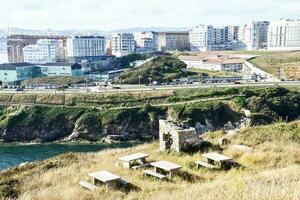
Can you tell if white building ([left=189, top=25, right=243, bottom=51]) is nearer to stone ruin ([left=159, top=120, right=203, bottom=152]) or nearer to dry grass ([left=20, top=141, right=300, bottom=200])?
stone ruin ([left=159, top=120, right=203, bottom=152])

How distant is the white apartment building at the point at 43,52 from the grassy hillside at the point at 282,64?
204 ft

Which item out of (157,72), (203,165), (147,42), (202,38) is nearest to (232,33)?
(202,38)

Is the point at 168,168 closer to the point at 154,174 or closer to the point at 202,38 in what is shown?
the point at 154,174

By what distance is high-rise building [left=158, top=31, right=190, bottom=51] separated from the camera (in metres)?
159

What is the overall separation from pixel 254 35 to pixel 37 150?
12494 centimetres

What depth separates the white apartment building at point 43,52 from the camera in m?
129

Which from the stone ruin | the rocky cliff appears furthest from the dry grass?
the rocky cliff

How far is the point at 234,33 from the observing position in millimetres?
169250

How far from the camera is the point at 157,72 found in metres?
85.8

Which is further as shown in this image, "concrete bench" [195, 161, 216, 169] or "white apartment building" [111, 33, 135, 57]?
"white apartment building" [111, 33, 135, 57]

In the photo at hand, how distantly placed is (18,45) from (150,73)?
73.1 meters

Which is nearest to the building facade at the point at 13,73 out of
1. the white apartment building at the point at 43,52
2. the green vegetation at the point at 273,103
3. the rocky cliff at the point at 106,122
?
the white apartment building at the point at 43,52

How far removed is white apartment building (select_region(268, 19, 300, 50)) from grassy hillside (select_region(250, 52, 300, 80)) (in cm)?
4667

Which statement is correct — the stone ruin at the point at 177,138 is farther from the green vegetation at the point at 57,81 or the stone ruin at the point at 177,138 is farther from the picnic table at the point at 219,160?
the green vegetation at the point at 57,81
